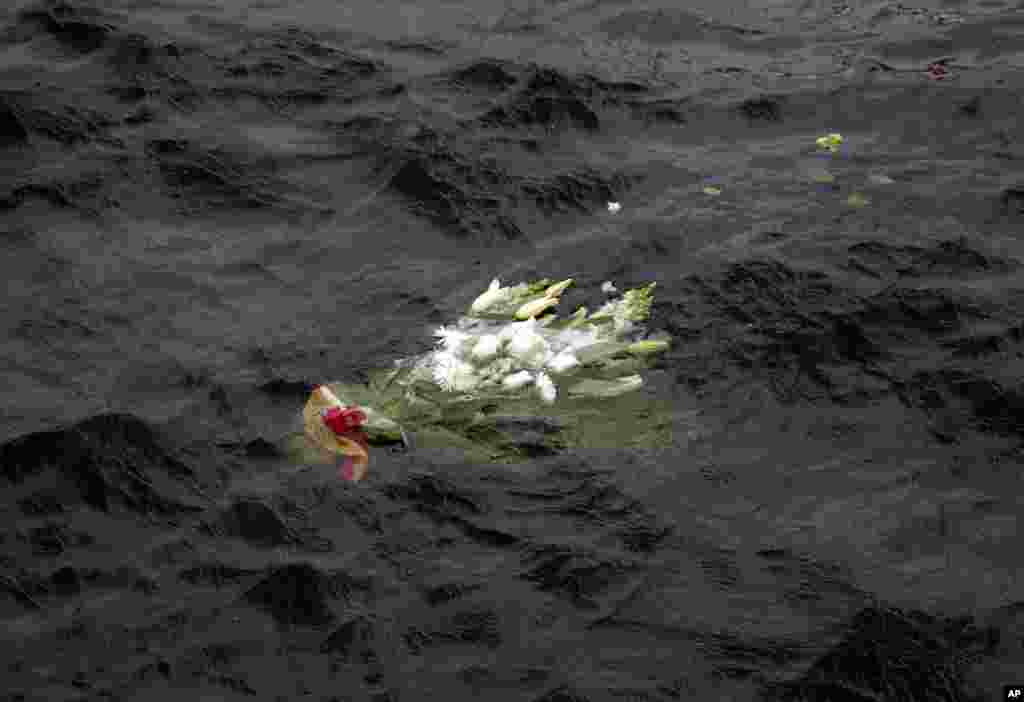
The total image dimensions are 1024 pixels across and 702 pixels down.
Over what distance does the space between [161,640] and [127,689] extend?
327 mm

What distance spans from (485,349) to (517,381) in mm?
345

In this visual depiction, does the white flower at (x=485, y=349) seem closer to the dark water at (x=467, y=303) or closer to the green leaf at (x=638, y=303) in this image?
the dark water at (x=467, y=303)

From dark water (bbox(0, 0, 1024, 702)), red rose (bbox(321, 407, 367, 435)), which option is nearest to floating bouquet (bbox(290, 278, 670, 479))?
red rose (bbox(321, 407, 367, 435))

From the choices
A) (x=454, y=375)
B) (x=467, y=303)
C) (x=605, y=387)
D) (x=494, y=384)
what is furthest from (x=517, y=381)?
(x=467, y=303)

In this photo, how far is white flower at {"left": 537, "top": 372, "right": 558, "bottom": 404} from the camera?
775 cm

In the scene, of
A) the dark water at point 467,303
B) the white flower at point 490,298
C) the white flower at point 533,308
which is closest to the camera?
the dark water at point 467,303

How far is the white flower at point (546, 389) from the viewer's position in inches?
305

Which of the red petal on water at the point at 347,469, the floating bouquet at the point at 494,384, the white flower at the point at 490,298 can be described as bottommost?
the red petal on water at the point at 347,469

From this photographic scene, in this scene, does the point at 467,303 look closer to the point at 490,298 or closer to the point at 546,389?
the point at 490,298

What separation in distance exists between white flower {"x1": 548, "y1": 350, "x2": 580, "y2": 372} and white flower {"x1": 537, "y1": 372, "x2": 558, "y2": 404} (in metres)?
0.13

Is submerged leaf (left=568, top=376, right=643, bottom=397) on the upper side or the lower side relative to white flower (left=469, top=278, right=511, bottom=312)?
lower

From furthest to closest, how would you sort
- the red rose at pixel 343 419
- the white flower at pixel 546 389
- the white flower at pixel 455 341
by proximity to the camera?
the white flower at pixel 455 341
the white flower at pixel 546 389
the red rose at pixel 343 419

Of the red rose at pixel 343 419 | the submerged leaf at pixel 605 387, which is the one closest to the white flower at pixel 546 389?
the submerged leaf at pixel 605 387

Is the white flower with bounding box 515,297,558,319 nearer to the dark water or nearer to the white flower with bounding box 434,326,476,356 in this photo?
the white flower with bounding box 434,326,476,356
